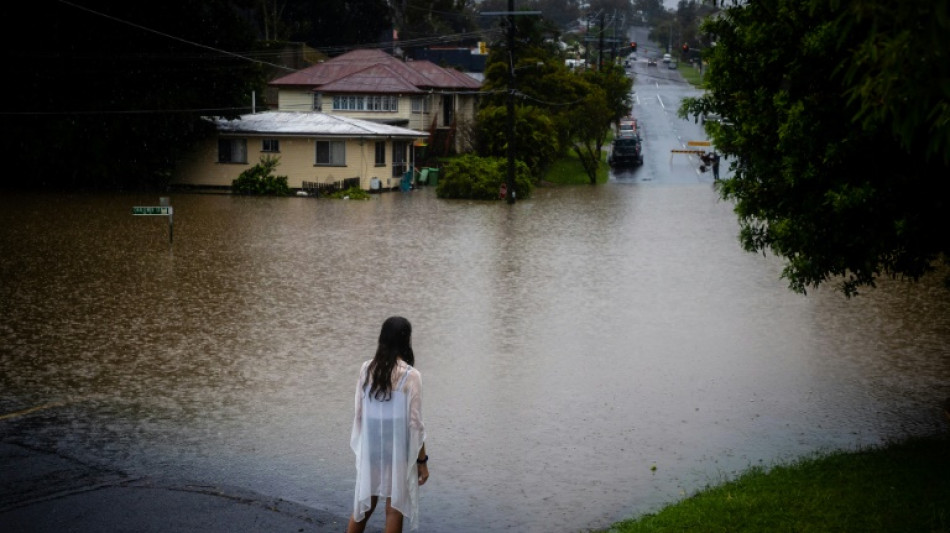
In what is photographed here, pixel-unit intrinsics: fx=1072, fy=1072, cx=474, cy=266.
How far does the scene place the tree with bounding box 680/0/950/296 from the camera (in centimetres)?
992

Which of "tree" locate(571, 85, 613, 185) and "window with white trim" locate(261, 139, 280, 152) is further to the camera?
"tree" locate(571, 85, 613, 185)

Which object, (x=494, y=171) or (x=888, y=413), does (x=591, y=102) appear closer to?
(x=494, y=171)

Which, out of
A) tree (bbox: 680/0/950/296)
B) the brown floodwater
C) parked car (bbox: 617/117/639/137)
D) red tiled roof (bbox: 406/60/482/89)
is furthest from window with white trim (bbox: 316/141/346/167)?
tree (bbox: 680/0/950/296)

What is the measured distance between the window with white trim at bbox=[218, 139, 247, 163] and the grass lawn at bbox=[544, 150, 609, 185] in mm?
17460

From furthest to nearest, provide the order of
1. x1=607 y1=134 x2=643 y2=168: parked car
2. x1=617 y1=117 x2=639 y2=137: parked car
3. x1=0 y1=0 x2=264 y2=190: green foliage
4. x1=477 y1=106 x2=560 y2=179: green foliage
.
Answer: x1=617 y1=117 x2=639 y2=137: parked car < x1=607 y1=134 x2=643 y2=168: parked car < x1=477 y1=106 x2=560 y2=179: green foliage < x1=0 y1=0 x2=264 y2=190: green foliage

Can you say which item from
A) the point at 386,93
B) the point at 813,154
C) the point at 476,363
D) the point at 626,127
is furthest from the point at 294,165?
the point at 813,154

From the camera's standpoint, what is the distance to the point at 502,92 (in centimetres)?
5806

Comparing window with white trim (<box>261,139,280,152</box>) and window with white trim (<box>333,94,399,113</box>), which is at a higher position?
window with white trim (<box>333,94,399,113</box>)

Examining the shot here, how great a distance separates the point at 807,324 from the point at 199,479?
1180cm

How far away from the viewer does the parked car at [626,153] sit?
66.8 m

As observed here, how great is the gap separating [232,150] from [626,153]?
26352 millimetres

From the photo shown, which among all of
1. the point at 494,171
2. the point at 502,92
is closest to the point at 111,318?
the point at 494,171

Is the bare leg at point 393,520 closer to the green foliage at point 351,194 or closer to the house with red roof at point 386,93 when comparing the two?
the green foliage at point 351,194

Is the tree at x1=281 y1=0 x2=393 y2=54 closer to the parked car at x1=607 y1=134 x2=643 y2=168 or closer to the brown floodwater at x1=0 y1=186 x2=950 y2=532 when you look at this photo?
the parked car at x1=607 y1=134 x2=643 y2=168
